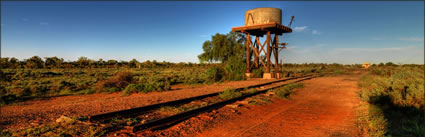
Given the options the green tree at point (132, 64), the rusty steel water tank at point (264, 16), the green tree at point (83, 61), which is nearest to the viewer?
the rusty steel water tank at point (264, 16)

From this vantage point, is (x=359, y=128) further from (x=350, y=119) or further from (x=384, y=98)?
(x=384, y=98)

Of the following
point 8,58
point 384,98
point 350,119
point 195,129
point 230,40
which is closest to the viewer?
point 195,129

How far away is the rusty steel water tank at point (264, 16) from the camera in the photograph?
19.1 m

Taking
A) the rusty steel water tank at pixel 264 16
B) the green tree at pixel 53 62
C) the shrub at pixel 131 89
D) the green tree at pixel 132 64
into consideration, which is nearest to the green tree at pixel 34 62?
the green tree at pixel 53 62

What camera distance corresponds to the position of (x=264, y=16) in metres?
19.1

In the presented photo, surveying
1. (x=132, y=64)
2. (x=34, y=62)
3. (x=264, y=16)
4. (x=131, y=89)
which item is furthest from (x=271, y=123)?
(x=132, y=64)

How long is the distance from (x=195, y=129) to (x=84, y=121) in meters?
2.81

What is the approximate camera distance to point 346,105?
8.00 metres

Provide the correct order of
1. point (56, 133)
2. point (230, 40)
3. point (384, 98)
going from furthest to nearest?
point (230, 40)
point (384, 98)
point (56, 133)

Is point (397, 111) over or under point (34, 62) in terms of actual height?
under

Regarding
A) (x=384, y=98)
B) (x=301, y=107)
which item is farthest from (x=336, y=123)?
(x=384, y=98)

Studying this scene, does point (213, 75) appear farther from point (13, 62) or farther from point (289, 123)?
point (13, 62)

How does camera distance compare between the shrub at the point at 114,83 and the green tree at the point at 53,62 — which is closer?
the shrub at the point at 114,83

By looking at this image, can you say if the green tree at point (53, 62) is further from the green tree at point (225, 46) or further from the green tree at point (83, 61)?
the green tree at point (225, 46)
